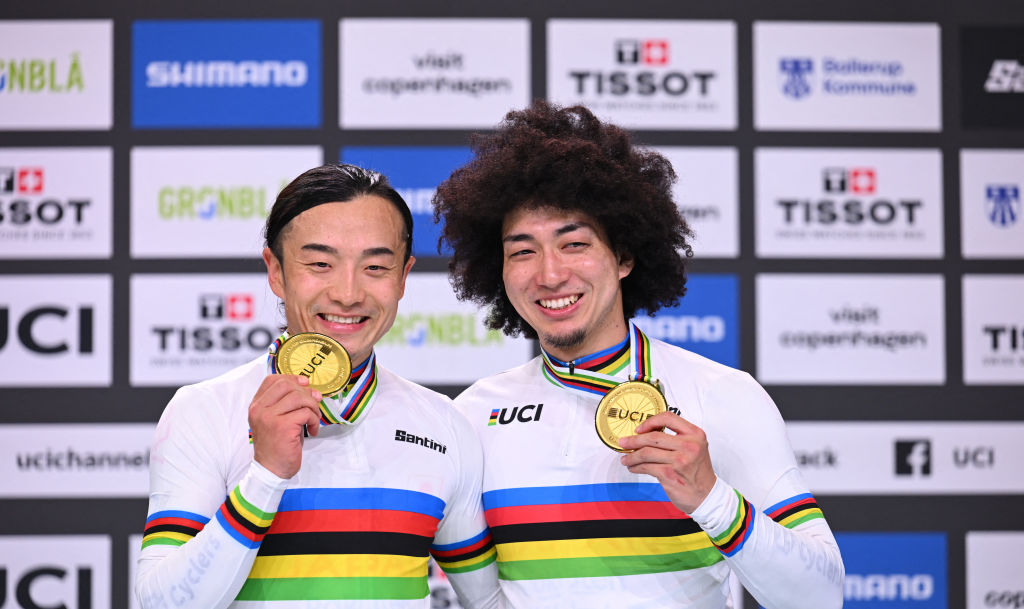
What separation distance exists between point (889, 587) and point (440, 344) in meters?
2.41

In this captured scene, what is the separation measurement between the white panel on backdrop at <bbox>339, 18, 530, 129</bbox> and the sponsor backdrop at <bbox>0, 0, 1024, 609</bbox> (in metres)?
0.01

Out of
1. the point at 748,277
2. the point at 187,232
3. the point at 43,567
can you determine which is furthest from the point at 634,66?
the point at 43,567

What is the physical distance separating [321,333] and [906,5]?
3723mm

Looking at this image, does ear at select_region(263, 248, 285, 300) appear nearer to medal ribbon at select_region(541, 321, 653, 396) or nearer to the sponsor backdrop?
medal ribbon at select_region(541, 321, 653, 396)

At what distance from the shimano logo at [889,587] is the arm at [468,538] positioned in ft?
8.80

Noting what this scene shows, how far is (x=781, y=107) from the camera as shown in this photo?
4441 mm

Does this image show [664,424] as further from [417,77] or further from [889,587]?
[889,587]

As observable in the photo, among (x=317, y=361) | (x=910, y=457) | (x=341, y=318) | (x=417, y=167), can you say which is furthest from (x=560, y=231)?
(x=910, y=457)

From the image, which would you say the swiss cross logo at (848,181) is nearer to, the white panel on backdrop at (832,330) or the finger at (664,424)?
the white panel on backdrop at (832,330)

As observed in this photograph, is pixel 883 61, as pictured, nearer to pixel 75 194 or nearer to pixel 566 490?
pixel 566 490

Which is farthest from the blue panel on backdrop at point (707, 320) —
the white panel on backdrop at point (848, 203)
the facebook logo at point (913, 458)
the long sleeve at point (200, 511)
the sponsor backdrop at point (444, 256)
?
the long sleeve at point (200, 511)

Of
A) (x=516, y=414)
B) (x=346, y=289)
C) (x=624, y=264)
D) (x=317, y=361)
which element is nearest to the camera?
(x=317, y=361)

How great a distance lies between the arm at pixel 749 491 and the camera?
1830 mm

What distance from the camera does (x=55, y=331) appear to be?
429cm
